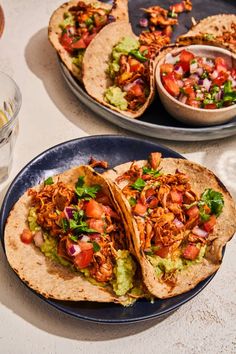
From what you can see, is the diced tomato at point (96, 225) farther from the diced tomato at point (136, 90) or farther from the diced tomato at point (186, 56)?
the diced tomato at point (186, 56)

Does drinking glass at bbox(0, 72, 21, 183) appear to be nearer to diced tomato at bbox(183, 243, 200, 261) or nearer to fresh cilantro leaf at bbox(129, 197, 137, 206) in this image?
fresh cilantro leaf at bbox(129, 197, 137, 206)

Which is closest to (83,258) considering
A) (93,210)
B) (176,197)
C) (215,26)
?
(93,210)

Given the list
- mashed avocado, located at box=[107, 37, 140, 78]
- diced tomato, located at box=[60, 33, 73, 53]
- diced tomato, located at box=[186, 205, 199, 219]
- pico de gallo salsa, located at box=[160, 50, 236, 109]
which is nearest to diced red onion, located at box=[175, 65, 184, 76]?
pico de gallo salsa, located at box=[160, 50, 236, 109]

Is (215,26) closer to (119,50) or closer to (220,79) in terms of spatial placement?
(220,79)

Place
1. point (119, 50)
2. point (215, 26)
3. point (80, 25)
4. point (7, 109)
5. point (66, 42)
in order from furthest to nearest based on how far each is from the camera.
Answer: point (215, 26) < point (80, 25) < point (66, 42) < point (119, 50) < point (7, 109)

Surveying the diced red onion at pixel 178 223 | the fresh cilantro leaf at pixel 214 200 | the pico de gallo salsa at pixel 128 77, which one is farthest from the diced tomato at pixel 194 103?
the diced red onion at pixel 178 223

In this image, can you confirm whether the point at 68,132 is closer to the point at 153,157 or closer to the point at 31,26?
the point at 153,157
